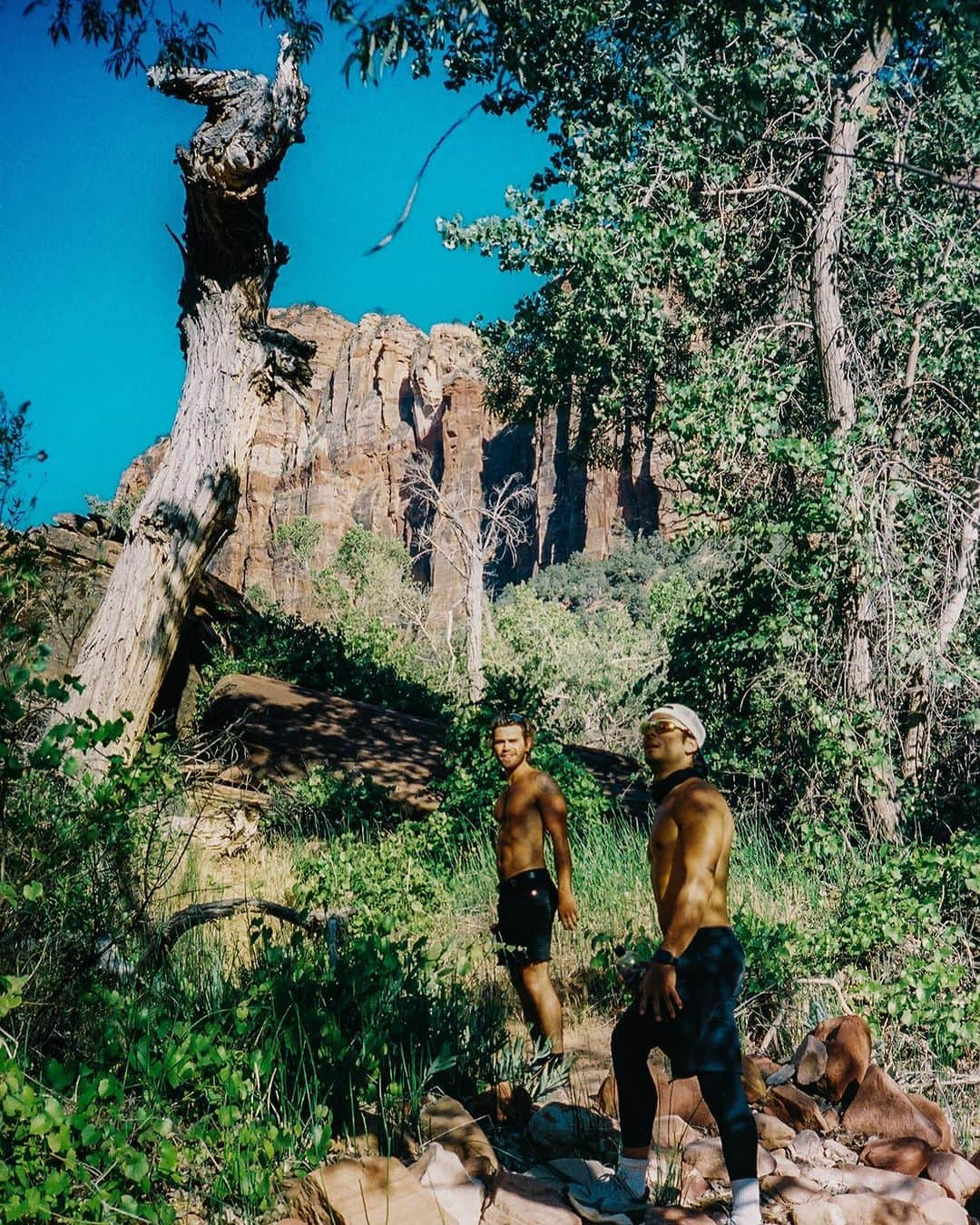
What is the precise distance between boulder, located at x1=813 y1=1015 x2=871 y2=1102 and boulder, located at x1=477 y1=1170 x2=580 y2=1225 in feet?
5.18

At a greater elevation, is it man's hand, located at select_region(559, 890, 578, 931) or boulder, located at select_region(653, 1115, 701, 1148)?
man's hand, located at select_region(559, 890, 578, 931)

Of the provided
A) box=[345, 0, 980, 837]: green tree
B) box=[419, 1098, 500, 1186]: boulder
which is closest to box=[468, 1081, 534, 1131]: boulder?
box=[419, 1098, 500, 1186]: boulder

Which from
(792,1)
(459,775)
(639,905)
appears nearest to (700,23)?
(792,1)

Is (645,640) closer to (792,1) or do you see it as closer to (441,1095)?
(792,1)

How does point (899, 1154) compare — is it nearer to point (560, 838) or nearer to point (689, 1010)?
→ point (689, 1010)

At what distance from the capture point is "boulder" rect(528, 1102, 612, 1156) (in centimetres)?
381

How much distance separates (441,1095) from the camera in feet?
13.1

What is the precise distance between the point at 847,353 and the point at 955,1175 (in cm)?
686

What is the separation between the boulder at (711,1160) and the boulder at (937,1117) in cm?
76

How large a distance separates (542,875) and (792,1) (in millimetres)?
6560

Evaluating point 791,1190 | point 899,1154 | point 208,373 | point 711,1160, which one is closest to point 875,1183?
point 899,1154

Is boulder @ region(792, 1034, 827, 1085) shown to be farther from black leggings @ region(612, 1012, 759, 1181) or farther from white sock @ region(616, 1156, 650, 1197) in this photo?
white sock @ region(616, 1156, 650, 1197)

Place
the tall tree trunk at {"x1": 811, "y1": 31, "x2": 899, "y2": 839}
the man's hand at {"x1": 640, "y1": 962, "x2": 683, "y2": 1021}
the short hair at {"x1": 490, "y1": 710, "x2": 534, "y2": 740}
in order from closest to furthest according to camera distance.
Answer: the man's hand at {"x1": 640, "y1": 962, "x2": 683, "y2": 1021}, the short hair at {"x1": 490, "y1": 710, "x2": 534, "y2": 740}, the tall tree trunk at {"x1": 811, "y1": 31, "x2": 899, "y2": 839}

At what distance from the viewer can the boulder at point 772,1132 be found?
12.6ft
